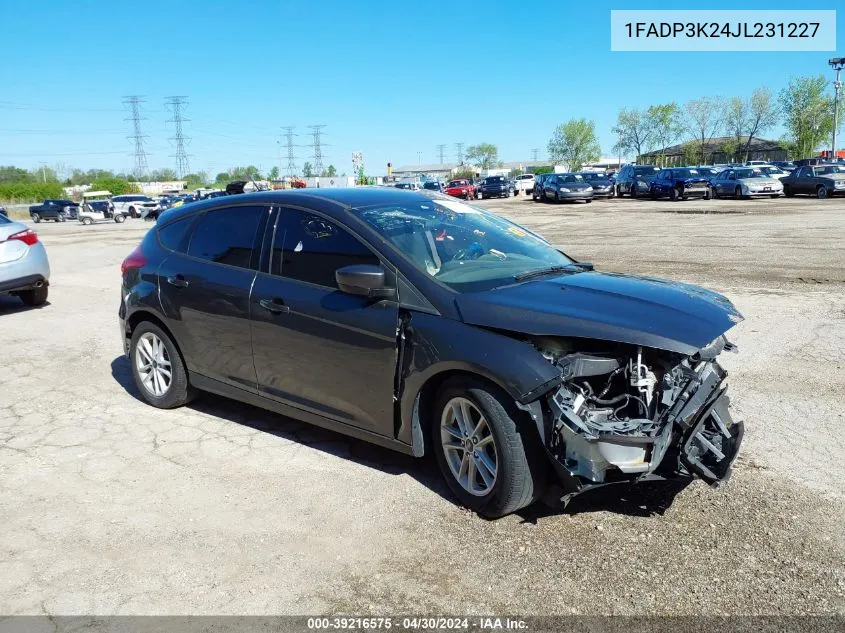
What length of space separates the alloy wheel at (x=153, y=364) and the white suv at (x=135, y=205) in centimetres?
5020

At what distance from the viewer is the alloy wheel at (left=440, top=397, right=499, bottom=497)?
3719 mm

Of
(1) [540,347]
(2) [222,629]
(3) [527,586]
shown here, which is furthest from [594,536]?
(2) [222,629]

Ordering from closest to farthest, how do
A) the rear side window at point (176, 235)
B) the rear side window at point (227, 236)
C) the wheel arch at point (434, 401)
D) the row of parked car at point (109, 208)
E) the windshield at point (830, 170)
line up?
1. the wheel arch at point (434, 401)
2. the rear side window at point (227, 236)
3. the rear side window at point (176, 235)
4. the windshield at point (830, 170)
5. the row of parked car at point (109, 208)

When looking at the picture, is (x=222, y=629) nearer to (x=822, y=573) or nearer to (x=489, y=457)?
(x=489, y=457)

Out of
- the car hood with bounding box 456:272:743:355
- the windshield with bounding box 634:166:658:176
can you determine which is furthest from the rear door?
the windshield with bounding box 634:166:658:176

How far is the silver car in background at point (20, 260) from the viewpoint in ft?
31.9

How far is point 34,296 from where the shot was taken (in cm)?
1077

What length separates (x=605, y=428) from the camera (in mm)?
3441

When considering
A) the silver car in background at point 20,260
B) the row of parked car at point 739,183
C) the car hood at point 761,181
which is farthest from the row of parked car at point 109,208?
the silver car in background at point 20,260

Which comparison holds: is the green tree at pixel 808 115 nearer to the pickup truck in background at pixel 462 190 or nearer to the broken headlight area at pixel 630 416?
the pickup truck in background at pixel 462 190

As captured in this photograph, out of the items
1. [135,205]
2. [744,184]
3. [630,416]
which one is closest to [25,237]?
[630,416]

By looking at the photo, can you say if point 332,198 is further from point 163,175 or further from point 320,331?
point 163,175

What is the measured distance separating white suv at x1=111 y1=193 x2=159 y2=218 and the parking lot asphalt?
167 ft

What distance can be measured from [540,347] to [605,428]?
0.50 metres
